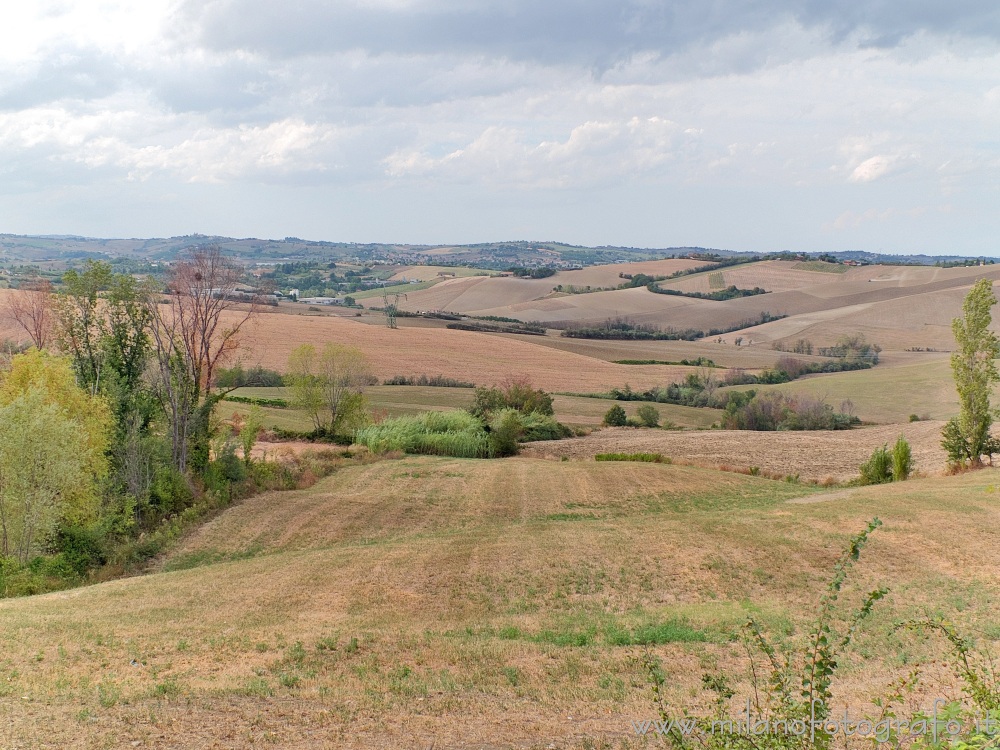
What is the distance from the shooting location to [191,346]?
128ft

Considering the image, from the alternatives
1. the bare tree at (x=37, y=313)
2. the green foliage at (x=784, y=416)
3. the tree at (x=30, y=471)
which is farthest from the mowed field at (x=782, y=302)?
the tree at (x=30, y=471)

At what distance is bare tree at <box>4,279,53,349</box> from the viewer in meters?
39.5

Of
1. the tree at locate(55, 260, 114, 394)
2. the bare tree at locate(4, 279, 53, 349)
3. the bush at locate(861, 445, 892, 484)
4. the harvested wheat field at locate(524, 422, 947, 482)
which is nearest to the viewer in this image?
the tree at locate(55, 260, 114, 394)

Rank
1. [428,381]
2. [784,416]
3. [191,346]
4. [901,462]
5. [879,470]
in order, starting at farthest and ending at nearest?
[428,381]
[784,416]
[879,470]
[901,462]
[191,346]

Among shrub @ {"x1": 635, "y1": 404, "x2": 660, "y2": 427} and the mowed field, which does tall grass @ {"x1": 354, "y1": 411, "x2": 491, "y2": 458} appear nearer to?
shrub @ {"x1": 635, "y1": 404, "x2": 660, "y2": 427}

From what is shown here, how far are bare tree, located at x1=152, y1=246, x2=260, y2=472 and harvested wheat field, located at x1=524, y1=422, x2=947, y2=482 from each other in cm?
2446

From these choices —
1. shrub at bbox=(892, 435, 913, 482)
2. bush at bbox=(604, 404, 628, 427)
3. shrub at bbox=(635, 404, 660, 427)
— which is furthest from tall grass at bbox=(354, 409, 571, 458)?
shrub at bbox=(892, 435, 913, 482)

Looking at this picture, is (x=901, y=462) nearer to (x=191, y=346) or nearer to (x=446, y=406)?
(x=446, y=406)

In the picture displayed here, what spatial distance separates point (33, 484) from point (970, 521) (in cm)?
3493

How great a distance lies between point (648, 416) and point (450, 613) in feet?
175

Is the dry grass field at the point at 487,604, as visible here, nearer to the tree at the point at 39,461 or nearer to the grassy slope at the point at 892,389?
the tree at the point at 39,461

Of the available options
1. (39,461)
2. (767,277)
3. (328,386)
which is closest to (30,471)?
(39,461)

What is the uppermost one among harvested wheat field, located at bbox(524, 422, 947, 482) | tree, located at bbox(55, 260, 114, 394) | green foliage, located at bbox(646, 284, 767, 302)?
green foliage, located at bbox(646, 284, 767, 302)

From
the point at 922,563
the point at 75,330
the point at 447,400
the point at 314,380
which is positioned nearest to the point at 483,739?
the point at 922,563
